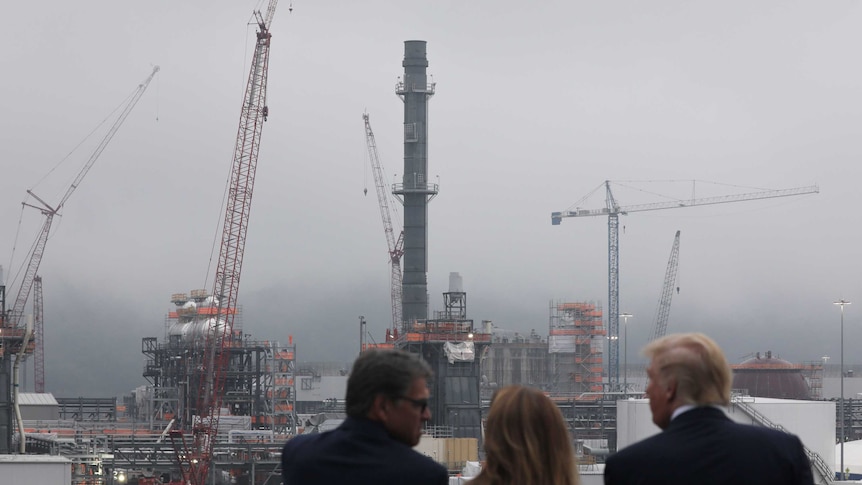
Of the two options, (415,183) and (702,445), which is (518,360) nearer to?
(415,183)

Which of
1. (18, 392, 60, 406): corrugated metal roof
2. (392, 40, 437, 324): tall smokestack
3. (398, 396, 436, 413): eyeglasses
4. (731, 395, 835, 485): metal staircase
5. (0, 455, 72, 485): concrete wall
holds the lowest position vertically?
(18, 392, 60, 406): corrugated metal roof

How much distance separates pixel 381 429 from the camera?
6.88m

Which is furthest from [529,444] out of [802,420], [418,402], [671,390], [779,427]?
[802,420]

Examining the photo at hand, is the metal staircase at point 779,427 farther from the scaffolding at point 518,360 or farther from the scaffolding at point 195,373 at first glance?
the scaffolding at point 518,360

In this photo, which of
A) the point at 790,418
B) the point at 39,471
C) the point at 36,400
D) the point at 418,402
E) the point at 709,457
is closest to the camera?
the point at 709,457

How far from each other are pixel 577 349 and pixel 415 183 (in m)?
67.0

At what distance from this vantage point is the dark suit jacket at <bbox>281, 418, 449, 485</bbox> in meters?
6.70

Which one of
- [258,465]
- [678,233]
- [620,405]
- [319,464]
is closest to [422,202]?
[258,465]

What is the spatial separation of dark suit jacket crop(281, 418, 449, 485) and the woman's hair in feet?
1.00

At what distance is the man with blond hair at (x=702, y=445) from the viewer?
21.6 feet

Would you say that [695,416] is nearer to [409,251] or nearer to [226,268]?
[226,268]

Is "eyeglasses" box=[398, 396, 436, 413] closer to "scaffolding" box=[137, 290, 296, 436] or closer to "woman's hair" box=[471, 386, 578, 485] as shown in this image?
"woman's hair" box=[471, 386, 578, 485]

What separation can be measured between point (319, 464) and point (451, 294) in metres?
98.5

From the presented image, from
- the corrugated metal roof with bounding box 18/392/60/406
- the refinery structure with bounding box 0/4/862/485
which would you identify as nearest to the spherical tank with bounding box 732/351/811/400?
the refinery structure with bounding box 0/4/862/485
